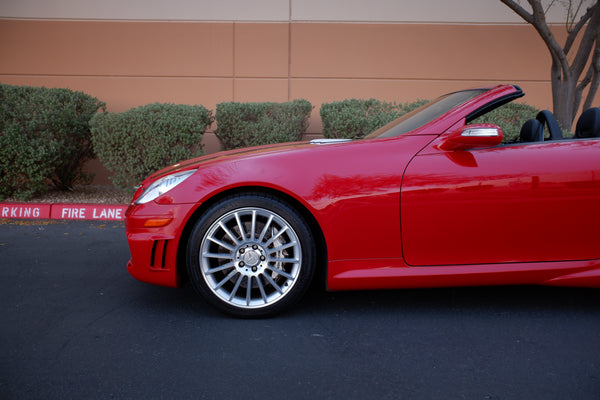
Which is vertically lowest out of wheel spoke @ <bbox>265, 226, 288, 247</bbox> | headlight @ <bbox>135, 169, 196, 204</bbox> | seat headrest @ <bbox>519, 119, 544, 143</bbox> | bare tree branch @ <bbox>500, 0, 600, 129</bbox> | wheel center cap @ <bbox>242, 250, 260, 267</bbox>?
wheel center cap @ <bbox>242, 250, 260, 267</bbox>

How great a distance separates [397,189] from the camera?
2855 mm

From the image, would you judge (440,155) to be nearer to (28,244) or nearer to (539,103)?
(28,244)

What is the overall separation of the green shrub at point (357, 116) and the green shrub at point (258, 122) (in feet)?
1.42

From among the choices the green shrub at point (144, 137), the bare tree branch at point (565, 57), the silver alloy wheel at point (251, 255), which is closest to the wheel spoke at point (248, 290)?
the silver alloy wheel at point (251, 255)

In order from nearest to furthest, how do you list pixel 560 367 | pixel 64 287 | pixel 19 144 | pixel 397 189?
pixel 560 367 → pixel 397 189 → pixel 64 287 → pixel 19 144

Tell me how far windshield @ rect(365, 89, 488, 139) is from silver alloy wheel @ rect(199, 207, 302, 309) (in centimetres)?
99

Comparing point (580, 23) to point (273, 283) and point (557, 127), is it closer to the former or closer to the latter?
point (557, 127)

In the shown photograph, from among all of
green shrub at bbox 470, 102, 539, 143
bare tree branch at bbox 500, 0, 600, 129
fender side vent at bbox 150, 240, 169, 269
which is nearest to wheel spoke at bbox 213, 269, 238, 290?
fender side vent at bbox 150, 240, 169, 269

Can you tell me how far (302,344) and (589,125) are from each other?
2315 millimetres

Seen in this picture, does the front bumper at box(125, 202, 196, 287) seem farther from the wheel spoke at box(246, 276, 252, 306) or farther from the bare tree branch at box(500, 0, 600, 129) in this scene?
the bare tree branch at box(500, 0, 600, 129)

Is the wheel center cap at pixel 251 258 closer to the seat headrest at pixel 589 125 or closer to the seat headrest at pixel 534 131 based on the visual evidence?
the seat headrest at pixel 534 131

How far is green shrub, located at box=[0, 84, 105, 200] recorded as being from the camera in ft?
21.6

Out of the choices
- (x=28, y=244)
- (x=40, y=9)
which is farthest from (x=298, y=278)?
(x=40, y=9)

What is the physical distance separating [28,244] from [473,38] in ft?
24.7
